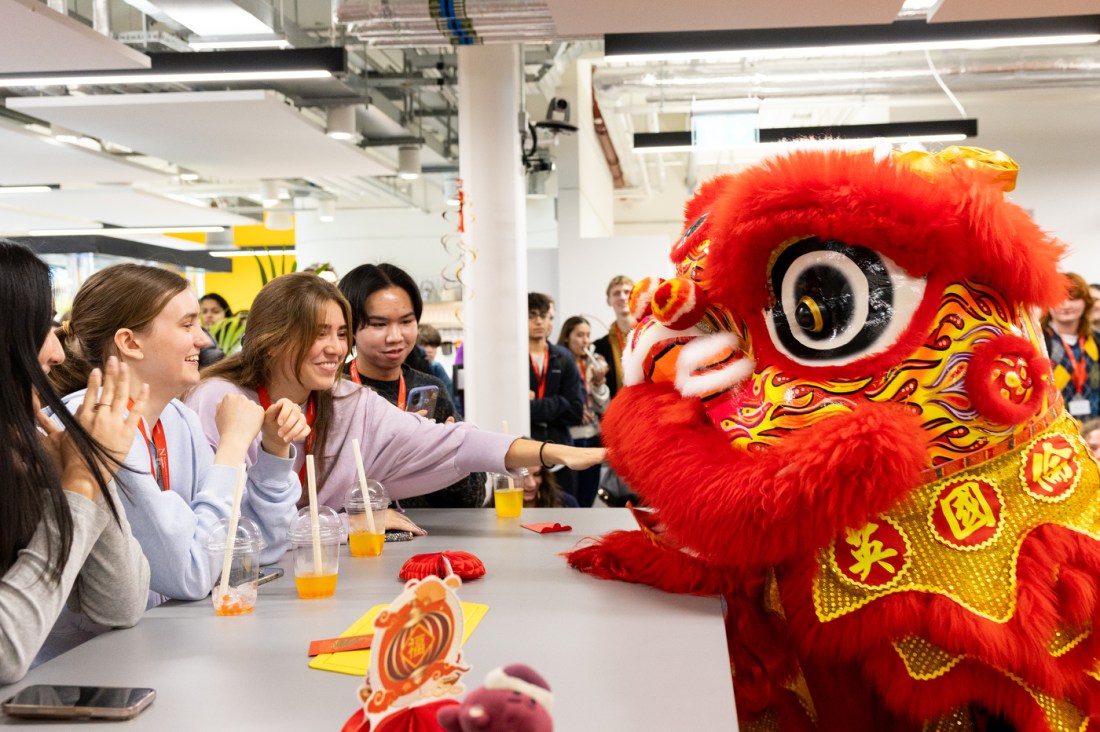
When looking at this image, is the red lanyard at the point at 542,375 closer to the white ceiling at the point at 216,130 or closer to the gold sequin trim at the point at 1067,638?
the white ceiling at the point at 216,130

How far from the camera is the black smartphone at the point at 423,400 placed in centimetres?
298

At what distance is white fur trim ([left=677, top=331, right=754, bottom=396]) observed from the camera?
1.59 meters

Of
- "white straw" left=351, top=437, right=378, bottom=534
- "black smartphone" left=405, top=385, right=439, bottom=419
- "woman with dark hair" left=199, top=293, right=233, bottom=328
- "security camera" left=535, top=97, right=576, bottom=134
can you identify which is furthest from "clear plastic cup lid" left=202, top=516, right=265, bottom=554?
"woman with dark hair" left=199, top=293, right=233, bottom=328

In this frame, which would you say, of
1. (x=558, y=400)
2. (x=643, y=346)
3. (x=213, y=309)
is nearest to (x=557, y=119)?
(x=558, y=400)

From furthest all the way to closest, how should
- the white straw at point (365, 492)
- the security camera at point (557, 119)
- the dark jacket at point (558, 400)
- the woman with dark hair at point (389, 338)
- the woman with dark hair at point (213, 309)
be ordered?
the woman with dark hair at point (213, 309), the security camera at point (557, 119), the dark jacket at point (558, 400), the woman with dark hair at point (389, 338), the white straw at point (365, 492)

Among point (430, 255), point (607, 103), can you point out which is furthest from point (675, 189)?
point (607, 103)

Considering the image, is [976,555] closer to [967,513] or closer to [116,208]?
[967,513]

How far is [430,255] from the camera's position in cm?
1523

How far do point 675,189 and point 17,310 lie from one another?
19.2m

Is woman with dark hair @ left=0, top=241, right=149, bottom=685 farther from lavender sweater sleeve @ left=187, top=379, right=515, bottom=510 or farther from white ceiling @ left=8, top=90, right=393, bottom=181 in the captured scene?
white ceiling @ left=8, top=90, right=393, bottom=181

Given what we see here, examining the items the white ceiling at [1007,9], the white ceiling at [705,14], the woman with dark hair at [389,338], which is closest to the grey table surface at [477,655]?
the woman with dark hair at [389,338]

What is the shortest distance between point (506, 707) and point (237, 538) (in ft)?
3.25

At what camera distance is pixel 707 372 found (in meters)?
1.62

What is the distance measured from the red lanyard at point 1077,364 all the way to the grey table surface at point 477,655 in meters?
3.72
